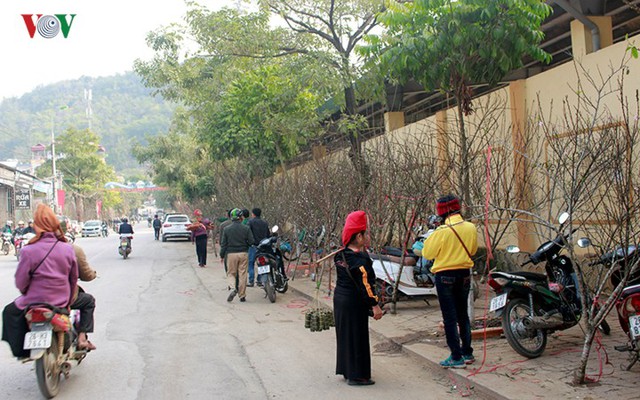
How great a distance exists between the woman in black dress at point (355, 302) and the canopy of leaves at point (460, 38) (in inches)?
149

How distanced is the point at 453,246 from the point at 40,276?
4067 mm

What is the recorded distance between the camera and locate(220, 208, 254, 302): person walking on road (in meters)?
11.8

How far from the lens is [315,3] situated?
16172 millimetres

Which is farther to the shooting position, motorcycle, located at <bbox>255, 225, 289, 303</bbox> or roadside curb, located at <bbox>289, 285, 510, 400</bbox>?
motorcycle, located at <bbox>255, 225, 289, 303</bbox>

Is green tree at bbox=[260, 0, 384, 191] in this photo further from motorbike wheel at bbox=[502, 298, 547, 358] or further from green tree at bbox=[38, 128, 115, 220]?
green tree at bbox=[38, 128, 115, 220]

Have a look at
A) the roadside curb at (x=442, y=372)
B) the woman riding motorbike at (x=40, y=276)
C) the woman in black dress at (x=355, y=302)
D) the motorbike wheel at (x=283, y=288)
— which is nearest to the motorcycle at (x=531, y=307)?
the roadside curb at (x=442, y=372)

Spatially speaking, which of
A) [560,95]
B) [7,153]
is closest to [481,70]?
[560,95]

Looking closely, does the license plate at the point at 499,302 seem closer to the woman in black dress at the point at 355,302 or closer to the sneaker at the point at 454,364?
the sneaker at the point at 454,364

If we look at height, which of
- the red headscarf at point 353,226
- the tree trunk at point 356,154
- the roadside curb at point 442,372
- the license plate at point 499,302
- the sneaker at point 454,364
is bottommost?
the roadside curb at point 442,372

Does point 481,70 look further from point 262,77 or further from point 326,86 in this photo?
point 262,77

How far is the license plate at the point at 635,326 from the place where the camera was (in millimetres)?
5297

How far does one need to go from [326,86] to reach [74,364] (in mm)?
9572

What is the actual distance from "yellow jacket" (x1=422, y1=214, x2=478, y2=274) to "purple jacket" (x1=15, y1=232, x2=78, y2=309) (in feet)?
12.1

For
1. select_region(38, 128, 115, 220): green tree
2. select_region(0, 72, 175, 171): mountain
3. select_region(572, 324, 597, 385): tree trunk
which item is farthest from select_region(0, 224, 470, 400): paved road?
select_region(0, 72, 175, 171): mountain
